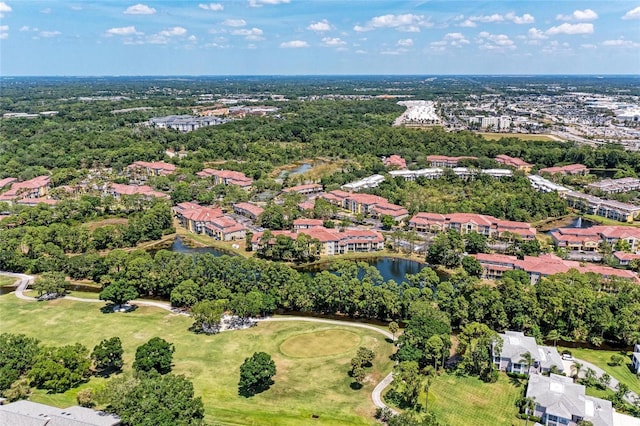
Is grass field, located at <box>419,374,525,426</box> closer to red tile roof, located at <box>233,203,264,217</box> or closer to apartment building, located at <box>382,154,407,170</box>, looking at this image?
red tile roof, located at <box>233,203,264,217</box>

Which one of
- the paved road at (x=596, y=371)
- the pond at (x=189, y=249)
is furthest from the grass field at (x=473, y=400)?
the pond at (x=189, y=249)

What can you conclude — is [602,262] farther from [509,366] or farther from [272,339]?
[272,339]

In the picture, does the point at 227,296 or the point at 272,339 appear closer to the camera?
the point at 272,339

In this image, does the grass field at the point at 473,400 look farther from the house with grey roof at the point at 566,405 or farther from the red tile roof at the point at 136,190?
the red tile roof at the point at 136,190

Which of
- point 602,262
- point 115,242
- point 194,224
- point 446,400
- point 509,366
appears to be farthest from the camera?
point 194,224

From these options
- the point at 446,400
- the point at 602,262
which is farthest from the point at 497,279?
the point at 446,400

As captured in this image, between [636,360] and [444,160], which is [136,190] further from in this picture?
[636,360]

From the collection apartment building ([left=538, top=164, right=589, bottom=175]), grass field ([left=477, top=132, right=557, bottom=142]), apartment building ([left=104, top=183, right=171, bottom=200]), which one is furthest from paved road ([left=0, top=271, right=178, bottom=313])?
grass field ([left=477, top=132, right=557, bottom=142])
